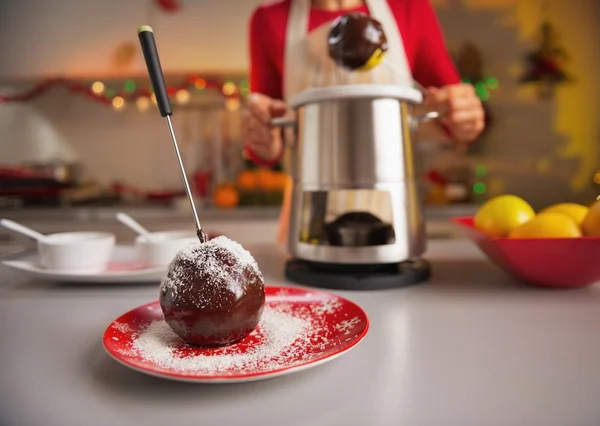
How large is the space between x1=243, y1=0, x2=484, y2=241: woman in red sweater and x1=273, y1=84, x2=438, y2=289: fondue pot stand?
10.2 inches


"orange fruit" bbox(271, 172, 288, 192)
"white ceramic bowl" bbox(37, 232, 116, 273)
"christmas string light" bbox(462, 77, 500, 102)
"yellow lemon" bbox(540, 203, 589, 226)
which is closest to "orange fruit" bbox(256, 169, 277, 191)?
"orange fruit" bbox(271, 172, 288, 192)

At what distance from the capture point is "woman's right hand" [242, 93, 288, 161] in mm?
968

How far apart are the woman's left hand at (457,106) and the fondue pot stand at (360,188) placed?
0.16 metres

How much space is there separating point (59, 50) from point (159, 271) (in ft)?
8.36

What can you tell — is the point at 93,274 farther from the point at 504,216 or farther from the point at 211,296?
the point at 504,216

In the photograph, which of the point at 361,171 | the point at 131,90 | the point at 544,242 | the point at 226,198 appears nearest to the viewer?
the point at 544,242

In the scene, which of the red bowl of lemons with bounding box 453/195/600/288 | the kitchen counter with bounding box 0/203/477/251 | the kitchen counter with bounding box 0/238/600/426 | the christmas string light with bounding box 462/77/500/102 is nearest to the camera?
the kitchen counter with bounding box 0/238/600/426

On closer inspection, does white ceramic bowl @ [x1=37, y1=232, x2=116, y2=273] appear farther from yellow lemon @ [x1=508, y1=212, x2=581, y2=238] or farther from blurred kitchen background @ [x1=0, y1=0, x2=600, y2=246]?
blurred kitchen background @ [x1=0, y1=0, x2=600, y2=246]

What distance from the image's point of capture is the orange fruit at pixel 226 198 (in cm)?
271

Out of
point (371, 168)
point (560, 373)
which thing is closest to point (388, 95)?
point (371, 168)

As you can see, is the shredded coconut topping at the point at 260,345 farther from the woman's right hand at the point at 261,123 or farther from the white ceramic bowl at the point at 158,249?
the woman's right hand at the point at 261,123

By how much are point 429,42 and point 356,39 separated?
56 cm

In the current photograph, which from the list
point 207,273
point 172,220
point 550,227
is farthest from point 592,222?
point 172,220

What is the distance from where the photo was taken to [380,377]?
0.43 meters
